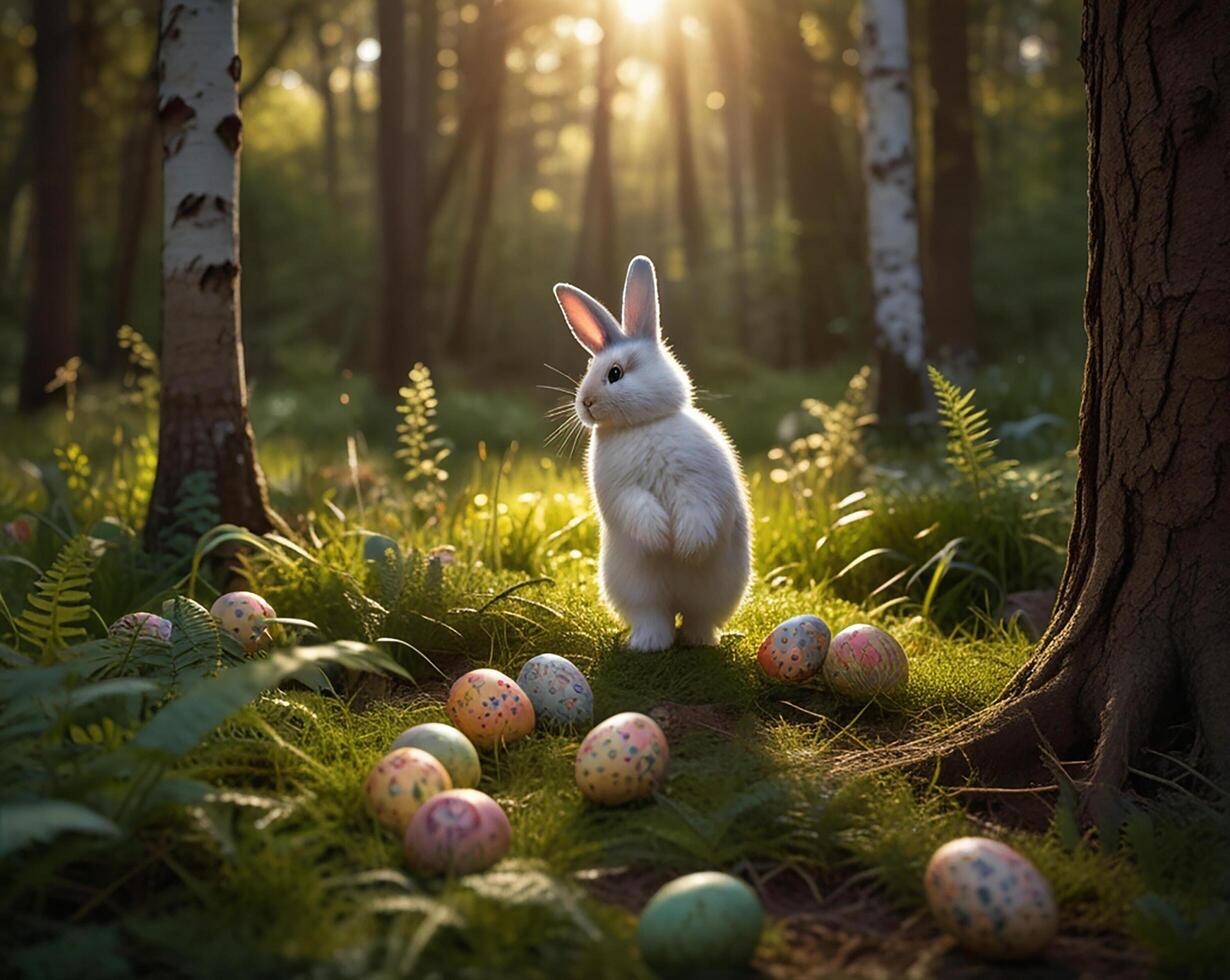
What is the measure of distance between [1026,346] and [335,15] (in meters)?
16.9

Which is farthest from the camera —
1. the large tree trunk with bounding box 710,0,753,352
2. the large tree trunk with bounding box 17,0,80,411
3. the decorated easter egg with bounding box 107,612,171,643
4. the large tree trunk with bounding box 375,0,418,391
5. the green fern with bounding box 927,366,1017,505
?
the large tree trunk with bounding box 710,0,753,352

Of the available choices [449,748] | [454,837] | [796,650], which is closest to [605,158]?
[796,650]

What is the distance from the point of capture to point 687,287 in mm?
21609

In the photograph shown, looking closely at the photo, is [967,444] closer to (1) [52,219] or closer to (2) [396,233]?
(2) [396,233]

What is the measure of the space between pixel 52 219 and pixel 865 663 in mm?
12259

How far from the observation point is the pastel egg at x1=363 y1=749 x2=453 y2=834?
260 cm

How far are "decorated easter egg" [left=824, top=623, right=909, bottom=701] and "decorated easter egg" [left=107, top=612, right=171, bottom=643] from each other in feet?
6.98

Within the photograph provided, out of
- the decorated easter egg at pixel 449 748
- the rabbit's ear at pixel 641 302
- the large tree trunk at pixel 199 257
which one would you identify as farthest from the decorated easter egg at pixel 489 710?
the large tree trunk at pixel 199 257

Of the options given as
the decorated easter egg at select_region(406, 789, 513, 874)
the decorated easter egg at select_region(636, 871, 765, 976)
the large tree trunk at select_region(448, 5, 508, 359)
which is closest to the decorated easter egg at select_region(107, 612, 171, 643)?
the decorated easter egg at select_region(406, 789, 513, 874)

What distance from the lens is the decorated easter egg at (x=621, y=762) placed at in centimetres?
280

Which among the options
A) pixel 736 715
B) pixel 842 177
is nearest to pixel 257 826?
pixel 736 715

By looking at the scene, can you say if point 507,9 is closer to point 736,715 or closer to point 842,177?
point 842,177

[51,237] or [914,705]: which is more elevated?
[51,237]

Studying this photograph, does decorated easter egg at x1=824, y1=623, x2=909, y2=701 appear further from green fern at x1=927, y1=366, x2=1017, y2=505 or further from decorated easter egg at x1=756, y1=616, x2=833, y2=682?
green fern at x1=927, y1=366, x2=1017, y2=505
